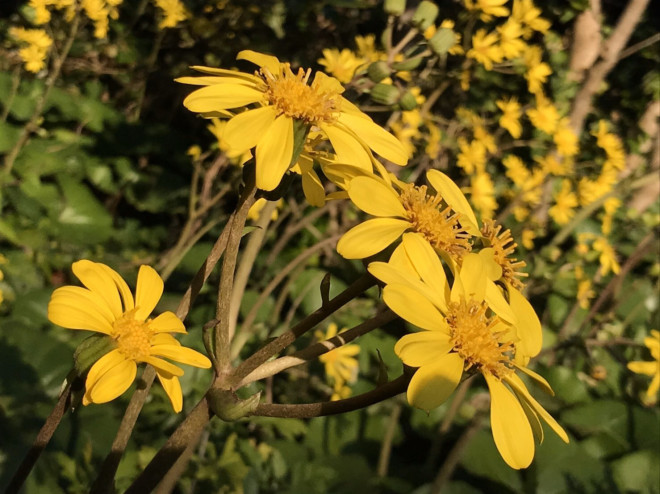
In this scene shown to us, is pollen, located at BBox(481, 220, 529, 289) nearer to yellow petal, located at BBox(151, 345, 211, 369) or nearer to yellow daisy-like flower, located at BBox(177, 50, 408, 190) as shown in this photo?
yellow daisy-like flower, located at BBox(177, 50, 408, 190)

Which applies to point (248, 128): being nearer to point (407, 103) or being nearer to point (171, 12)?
point (407, 103)

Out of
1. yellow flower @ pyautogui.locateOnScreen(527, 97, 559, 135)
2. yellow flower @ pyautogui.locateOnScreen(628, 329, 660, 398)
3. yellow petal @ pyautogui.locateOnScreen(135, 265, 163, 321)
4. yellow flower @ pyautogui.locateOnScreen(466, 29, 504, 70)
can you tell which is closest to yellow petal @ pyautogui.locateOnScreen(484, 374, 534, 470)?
yellow petal @ pyautogui.locateOnScreen(135, 265, 163, 321)

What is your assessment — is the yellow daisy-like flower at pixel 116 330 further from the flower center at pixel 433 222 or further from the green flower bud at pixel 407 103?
the green flower bud at pixel 407 103

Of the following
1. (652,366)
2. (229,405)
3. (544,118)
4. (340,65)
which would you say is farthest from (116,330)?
(544,118)

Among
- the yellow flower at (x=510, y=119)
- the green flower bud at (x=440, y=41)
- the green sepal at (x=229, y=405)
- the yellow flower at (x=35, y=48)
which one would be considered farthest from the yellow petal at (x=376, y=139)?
the yellow flower at (x=510, y=119)

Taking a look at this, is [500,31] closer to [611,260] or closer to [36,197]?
[611,260]

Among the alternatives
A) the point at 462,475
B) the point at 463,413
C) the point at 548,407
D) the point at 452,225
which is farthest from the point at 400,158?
the point at 548,407
